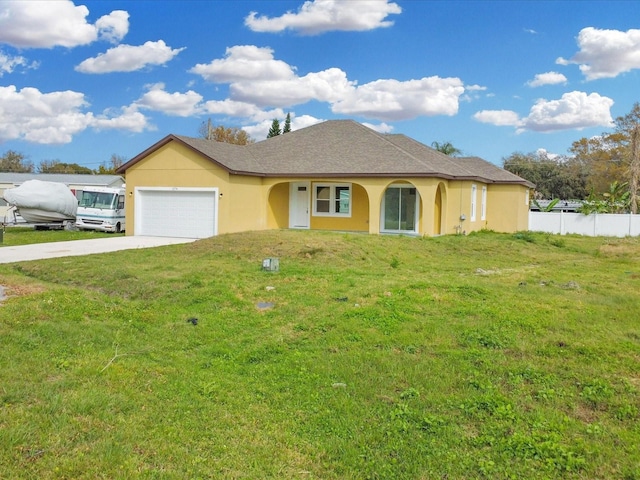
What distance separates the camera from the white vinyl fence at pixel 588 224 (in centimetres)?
2992

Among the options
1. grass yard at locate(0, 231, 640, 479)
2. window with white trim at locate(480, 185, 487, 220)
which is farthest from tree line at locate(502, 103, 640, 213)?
grass yard at locate(0, 231, 640, 479)

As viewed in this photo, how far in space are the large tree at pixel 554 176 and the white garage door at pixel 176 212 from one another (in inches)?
1916

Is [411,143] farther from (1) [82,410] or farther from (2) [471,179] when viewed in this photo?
(1) [82,410]

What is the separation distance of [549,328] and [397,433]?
3913mm

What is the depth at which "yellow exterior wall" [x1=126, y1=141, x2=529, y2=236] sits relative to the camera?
71.6 ft

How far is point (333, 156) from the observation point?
24.5m

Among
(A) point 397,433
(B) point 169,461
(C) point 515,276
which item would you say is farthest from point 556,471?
(C) point 515,276

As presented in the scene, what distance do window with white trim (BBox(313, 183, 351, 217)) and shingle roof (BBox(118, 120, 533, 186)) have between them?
4.58 feet

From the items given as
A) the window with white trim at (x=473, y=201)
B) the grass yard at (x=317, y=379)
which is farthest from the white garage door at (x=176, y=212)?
the window with white trim at (x=473, y=201)

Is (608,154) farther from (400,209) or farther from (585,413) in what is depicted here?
(585,413)

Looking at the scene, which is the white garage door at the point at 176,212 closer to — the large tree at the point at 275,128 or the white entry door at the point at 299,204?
the white entry door at the point at 299,204

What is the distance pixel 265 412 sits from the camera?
196 inches

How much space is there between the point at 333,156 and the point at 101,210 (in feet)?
38.2

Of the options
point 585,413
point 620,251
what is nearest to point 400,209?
point 620,251
